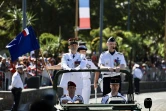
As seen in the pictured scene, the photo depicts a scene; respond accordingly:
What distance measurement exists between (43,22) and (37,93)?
3063 cm

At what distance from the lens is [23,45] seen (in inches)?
609

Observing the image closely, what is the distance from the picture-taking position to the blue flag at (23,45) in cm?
1527

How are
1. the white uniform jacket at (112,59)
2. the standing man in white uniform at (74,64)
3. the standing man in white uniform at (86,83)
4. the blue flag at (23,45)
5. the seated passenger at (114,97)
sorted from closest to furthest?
the seated passenger at (114,97), the standing man in white uniform at (74,64), the white uniform jacket at (112,59), the standing man in white uniform at (86,83), the blue flag at (23,45)

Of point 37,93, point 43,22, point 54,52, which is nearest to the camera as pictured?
point 37,93

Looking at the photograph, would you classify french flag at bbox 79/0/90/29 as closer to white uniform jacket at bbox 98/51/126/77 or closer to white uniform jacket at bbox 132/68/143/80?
white uniform jacket at bbox 132/68/143/80

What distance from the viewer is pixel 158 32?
2382 inches

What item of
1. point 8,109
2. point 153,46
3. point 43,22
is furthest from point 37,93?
point 153,46

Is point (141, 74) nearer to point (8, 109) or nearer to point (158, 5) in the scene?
point (8, 109)

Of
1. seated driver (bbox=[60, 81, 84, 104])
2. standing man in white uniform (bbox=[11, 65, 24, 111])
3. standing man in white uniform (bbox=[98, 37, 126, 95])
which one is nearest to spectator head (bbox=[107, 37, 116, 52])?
standing man in white uniform (bbox=[98, 37, 126, 95])

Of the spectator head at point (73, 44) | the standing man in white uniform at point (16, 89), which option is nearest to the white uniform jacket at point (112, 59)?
the spectator head at point (73, 44)

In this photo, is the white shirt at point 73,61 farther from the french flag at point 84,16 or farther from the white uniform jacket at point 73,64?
the french flag at point 84,16

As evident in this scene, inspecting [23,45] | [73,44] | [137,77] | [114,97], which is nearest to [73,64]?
[73,44]

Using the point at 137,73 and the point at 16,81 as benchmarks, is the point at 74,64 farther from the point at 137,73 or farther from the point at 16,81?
the point at 137,73

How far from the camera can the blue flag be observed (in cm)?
1527
